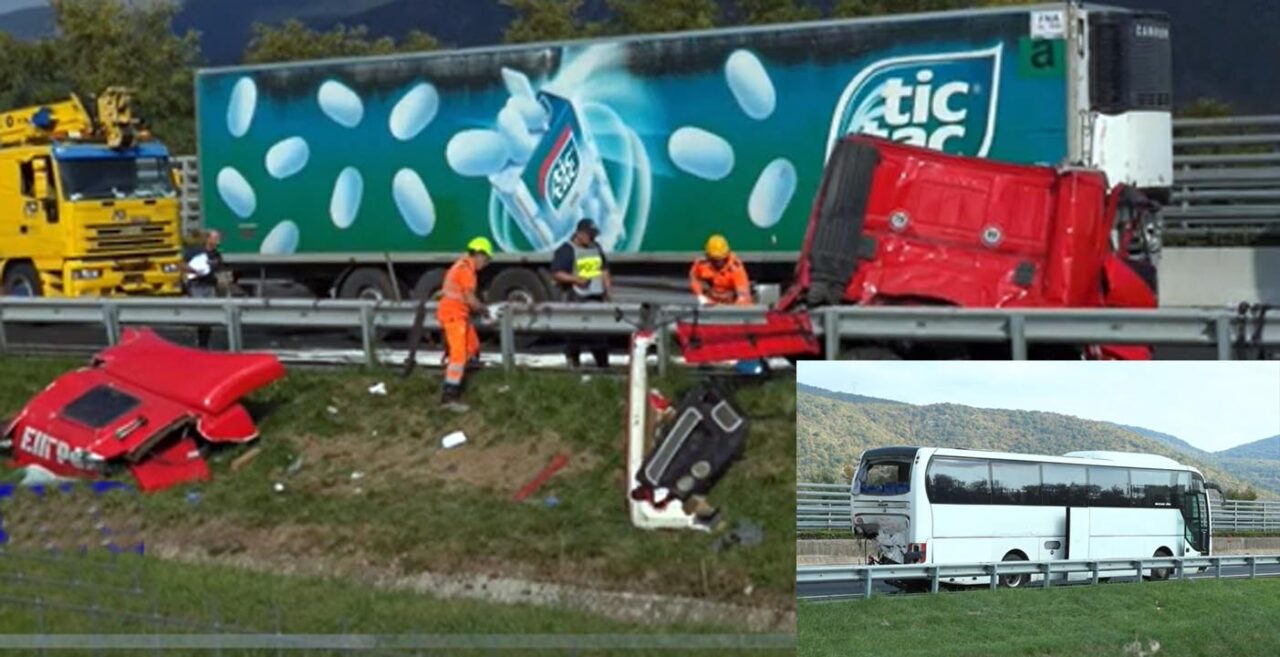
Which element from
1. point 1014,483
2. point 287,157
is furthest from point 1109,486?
point 287,157

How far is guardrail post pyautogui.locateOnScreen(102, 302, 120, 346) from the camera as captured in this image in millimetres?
18750

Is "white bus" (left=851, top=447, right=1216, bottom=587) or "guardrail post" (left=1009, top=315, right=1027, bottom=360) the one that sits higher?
"guardrail post" (left=1009, top=315, right=1027, bottom=360)

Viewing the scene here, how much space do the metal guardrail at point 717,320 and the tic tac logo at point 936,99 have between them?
639 centimetres

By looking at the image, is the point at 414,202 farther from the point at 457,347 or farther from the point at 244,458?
the point at 244,458

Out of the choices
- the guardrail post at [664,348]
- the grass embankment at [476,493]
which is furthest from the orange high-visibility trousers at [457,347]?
the guardrail post at [664,348]

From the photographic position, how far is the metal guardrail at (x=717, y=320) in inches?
458

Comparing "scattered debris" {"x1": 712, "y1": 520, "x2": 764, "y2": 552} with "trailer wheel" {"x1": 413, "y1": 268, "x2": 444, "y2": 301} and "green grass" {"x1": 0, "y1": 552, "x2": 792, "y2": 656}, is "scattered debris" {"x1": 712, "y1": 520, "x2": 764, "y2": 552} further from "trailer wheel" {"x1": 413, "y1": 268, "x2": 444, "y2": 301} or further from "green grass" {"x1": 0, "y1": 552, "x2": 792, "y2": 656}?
"trailer wheel" {"x1": 413, "y1": 268, "x2": 444, "y2": 301}

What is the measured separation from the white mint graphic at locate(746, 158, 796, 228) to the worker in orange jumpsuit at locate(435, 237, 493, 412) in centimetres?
683

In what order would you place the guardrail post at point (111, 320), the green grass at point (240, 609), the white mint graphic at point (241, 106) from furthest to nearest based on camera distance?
the white mint graphic at point (241, 106) < the guardrail post at point (111, 320) < the green grass at point (240, 609)

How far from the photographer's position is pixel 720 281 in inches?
691

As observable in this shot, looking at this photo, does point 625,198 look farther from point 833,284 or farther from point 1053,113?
point 833,284

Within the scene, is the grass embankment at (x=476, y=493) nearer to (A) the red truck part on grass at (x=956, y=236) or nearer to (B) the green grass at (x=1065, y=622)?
(A) the red truck part on grass at (x=956, y=236)

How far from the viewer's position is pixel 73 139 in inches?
1156

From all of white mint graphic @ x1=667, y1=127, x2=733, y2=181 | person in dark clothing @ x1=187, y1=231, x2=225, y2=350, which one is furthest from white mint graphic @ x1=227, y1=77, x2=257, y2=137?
white mint graphic @ x1=667, y1=127, x2=733, y2=181
